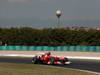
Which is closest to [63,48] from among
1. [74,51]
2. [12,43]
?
[74,51]

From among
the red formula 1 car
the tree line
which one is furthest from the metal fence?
the red formula 1 car

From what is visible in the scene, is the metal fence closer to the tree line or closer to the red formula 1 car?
the tree line

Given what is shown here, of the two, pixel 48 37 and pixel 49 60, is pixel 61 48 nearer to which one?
pixel 48 37

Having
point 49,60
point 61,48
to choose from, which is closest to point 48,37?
point 61,48

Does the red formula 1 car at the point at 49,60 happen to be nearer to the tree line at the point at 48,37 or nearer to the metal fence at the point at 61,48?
the metal fence at the point at 61,48

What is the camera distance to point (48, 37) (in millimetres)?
54031

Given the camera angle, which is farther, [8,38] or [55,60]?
[8,38]

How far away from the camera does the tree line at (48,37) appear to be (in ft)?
173

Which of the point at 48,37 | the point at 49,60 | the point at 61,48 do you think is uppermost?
the point at 48,37

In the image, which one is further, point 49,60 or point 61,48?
point 61,48

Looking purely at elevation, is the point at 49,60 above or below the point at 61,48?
below

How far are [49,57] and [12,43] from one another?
26.9m

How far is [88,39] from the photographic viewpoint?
2072 inches

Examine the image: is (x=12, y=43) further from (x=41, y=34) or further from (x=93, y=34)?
(x=93, y=34)
